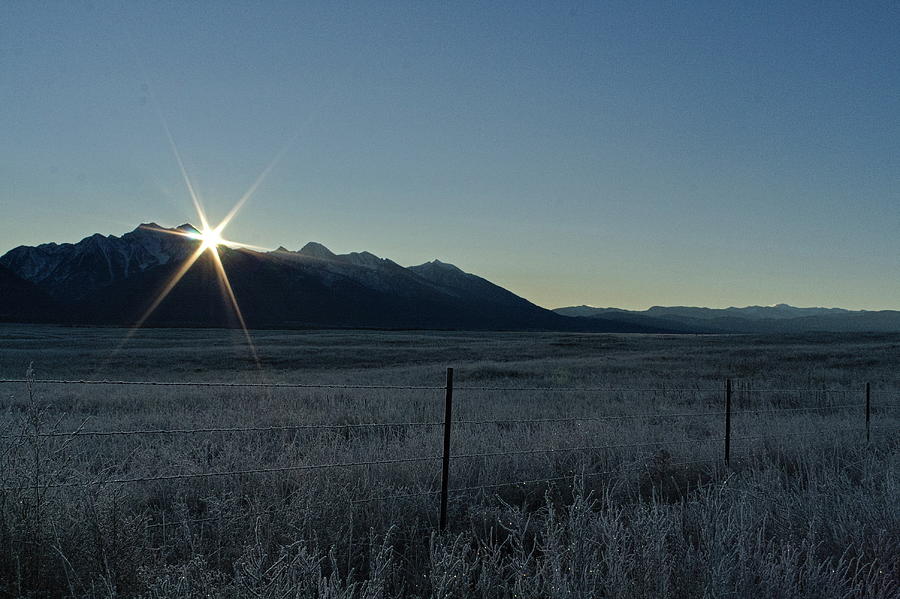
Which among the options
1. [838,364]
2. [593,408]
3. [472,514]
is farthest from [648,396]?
[838,364]

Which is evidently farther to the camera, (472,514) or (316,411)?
(316,411)

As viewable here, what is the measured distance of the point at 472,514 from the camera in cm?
656

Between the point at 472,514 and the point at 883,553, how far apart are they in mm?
3456

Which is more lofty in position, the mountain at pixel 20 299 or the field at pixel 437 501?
the mountain at pixel 20 299

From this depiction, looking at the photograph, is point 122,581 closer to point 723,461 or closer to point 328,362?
point 723,461

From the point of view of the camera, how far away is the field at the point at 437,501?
4473 millimetres

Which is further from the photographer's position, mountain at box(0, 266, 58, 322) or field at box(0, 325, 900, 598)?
mountain at box(0, 266, 58, 322)

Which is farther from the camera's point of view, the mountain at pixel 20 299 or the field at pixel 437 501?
the mountain at pixel 20 299

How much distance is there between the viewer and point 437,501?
7020 mm

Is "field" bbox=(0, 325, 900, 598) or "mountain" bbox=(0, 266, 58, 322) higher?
"mountain" bbox=(0, 266, 58, 322)

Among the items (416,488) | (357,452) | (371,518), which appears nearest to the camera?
(371,518)

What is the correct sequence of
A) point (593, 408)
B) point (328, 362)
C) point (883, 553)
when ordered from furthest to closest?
1. point (328, 362)
2. point (593, 408)
3. point (883, 553)

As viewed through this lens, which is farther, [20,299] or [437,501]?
[20,299]

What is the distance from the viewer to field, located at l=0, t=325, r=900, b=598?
14.7 ft
